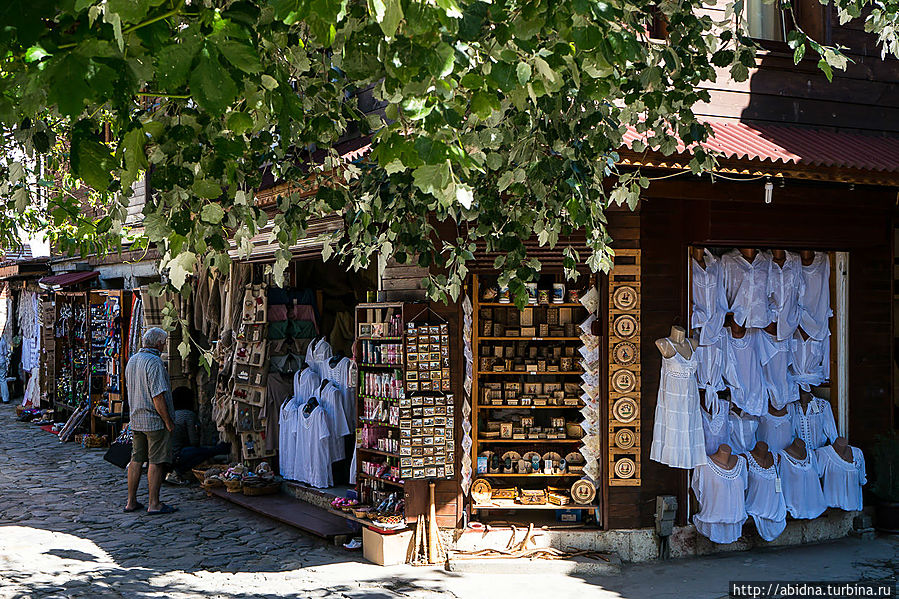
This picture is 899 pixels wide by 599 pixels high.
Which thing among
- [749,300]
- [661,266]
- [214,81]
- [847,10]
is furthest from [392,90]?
[749,300]

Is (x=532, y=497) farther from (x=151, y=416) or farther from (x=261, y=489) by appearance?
(x=151, y=416)

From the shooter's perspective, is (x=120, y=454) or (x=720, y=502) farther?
(x=120, y=454)

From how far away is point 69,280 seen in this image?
1733 cm

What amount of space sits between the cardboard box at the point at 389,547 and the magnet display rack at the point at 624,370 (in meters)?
1.94

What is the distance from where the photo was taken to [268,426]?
11.0 m

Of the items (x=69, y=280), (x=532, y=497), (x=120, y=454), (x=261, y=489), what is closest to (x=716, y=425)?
(x=532, y=497)

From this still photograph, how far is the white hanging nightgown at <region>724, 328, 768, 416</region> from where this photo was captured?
337 inches

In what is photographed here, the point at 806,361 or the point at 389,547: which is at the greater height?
the point at 806,361

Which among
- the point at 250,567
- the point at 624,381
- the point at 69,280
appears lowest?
the point at 250,567

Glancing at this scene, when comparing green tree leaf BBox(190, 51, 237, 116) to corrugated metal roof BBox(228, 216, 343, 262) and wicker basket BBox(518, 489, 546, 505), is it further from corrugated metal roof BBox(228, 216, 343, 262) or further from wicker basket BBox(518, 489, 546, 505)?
wicker basket BBox(518, 489, 546, 505)

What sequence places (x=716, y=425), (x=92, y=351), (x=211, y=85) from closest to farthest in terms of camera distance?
(x=211, y=85), (x=716, y=425), (x=92, y=351)

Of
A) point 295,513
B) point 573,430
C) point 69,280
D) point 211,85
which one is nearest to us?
point 211,85

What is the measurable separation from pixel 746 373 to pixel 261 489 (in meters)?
5.62

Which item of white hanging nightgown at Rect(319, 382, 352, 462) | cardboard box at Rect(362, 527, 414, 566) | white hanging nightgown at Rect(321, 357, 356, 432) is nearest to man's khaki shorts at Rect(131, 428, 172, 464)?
white hanging nightgown at Rect(319, 382, 352, 462)
